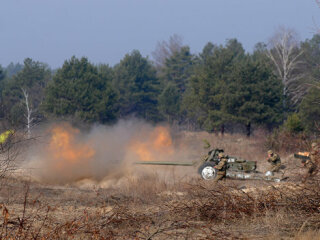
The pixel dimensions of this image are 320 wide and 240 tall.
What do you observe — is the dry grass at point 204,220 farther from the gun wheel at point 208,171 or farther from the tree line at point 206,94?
the tree line at point 206,94

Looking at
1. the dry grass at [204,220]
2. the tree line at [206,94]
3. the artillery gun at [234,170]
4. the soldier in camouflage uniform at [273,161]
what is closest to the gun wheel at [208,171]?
the artillery gun at [234,170]

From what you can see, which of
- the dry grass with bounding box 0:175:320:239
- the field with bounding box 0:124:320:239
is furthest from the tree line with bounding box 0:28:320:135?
the dry grass with bounding box 0:175:320:239

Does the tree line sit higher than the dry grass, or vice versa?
the tree line

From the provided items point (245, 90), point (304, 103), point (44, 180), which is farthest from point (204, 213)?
point (245, 90)

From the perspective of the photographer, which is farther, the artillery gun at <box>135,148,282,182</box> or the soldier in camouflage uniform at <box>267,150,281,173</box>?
the soldier in camouflage uniform at <box>267,150,281,173</box>

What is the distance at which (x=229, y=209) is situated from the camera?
10609 mm

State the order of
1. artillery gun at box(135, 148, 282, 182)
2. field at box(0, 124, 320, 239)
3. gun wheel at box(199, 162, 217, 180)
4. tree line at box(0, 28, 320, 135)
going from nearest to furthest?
field at box(0, 124, 320, 239), artillery gun at box(135, 148, 282, 182), gun wheel at box(199, 162, 217, 180), tree line at box(0, 28, 320, 135)

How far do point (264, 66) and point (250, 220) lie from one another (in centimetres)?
3149

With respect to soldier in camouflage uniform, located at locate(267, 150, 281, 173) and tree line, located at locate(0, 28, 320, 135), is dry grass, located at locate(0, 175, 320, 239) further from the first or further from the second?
tree line, located at locate(0, 28, 320, 135)

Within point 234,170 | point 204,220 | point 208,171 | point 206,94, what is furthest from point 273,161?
point 206,94

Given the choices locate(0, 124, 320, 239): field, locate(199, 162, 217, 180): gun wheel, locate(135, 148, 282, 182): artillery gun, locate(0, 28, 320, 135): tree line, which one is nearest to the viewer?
locate(0, 124, 320, 239): field

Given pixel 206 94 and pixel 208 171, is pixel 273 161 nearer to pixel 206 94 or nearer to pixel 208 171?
pixel 208 171

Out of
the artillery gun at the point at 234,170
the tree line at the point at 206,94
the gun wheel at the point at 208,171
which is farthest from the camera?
the tree line at the point at 206,94

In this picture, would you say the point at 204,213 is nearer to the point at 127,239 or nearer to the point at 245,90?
the point at 127,239
